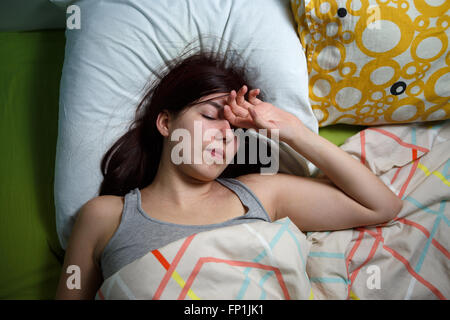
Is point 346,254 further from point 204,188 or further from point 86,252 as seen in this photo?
point 86,252

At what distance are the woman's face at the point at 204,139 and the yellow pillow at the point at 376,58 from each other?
13.0 inches

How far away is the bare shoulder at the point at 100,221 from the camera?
0.95 meters

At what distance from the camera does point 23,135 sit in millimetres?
1197

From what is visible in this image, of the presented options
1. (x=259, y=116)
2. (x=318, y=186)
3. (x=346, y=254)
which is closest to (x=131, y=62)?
(x=259, y=116)

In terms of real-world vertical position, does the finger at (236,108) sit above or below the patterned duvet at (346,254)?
above

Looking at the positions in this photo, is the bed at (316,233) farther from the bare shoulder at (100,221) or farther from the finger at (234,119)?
the finger at (234,119)

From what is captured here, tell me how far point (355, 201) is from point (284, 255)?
0.89 feet

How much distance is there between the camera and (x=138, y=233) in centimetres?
92

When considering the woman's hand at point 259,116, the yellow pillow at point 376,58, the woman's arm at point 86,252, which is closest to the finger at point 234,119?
the woman's hand at point 259,116

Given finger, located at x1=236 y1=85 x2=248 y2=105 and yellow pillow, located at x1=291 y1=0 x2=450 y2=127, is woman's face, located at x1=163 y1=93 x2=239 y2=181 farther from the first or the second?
yellow pillow, located at x1=291 y1=0 x2=450 y2=127

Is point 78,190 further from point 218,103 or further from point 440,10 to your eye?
point 440,10
